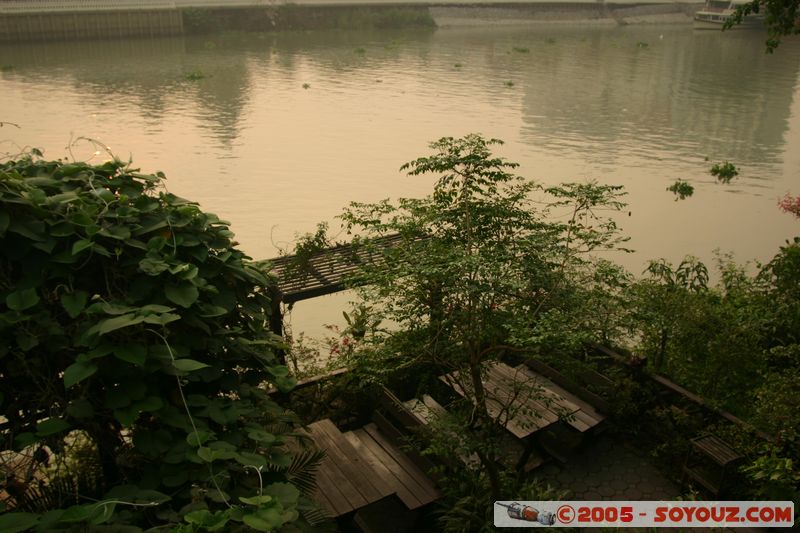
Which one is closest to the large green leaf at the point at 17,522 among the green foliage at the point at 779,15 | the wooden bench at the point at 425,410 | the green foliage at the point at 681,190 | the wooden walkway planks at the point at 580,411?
the wooden bench at the point at 425,410

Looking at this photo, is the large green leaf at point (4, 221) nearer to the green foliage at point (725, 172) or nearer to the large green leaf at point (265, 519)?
the large green leaf at point (265, 519)

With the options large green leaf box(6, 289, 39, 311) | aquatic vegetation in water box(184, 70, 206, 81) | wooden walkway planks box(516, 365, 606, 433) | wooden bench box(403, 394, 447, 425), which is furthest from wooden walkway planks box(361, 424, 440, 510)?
aquatic vegetation in water box(184, 70, 206, 81)

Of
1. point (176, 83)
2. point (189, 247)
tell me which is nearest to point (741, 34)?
point (176, 83)

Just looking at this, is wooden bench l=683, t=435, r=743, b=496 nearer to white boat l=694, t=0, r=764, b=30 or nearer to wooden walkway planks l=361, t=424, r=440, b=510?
wooden walkway planks l=361, t=424, r=440, b=510

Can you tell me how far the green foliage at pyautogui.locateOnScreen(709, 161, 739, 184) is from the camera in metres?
12.5

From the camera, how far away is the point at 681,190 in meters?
11.6

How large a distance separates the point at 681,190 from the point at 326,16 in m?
28.8

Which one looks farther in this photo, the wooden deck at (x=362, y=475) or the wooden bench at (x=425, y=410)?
the wooden bench at (x=425, y=410)

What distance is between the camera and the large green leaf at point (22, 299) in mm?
2236

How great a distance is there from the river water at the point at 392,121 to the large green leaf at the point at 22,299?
4.23 meters

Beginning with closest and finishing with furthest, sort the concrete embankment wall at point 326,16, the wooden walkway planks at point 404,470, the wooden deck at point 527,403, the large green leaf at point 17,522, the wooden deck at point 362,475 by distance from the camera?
the large green leaf at point 17,522 → the wooden deck at point 362,475 → the wooden walkway planks at point 404,470 → the wooden deck at point 527,403 → the concrete embankment wall at point 326,16

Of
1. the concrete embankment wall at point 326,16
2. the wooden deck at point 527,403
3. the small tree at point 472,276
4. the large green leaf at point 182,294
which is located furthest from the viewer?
the concrete embankment wall at point 326,16

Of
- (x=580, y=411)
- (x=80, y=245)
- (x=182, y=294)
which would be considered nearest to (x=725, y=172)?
(x=580, y=411)

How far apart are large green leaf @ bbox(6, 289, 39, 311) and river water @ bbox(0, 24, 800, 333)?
4.23 metres
